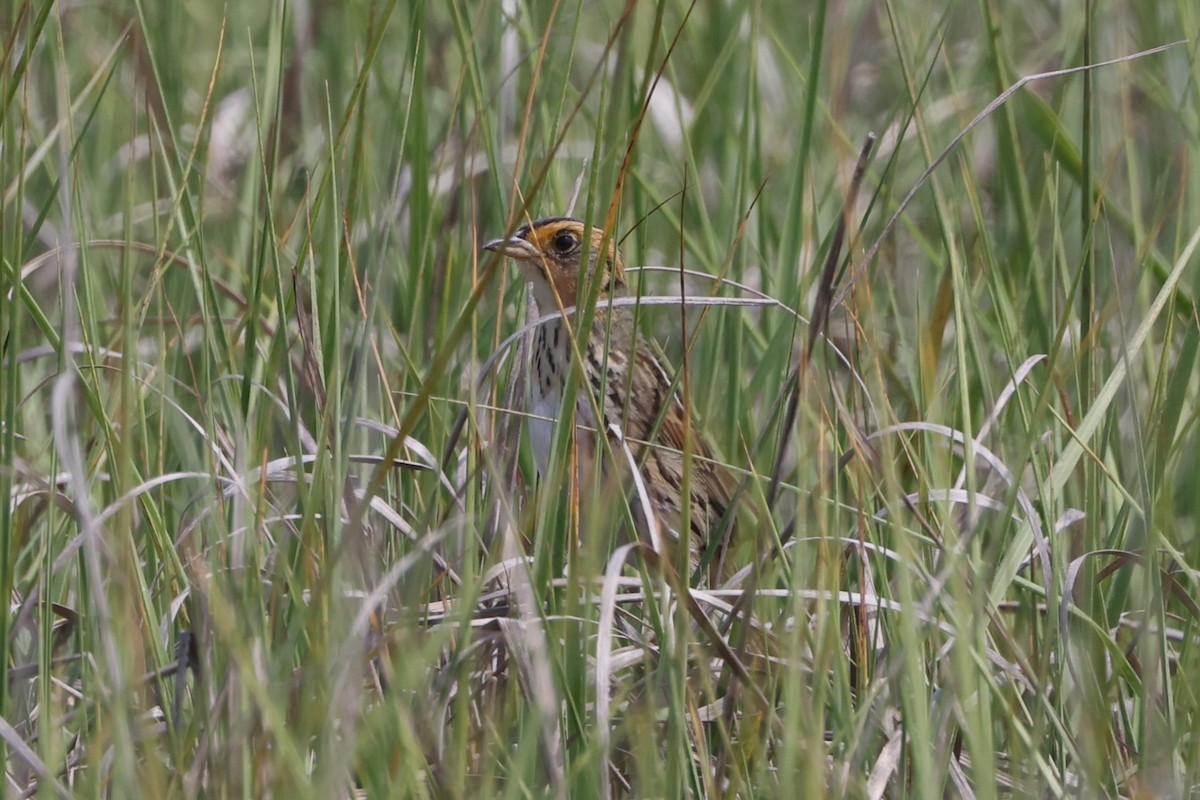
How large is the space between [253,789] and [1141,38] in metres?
3.79

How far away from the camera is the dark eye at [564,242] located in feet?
→ 12.0

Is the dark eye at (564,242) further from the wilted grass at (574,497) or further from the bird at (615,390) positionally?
the wilted grass at (574,497)

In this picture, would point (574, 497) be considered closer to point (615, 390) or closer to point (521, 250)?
point (521, 250)

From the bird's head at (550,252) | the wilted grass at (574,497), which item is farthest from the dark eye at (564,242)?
the wilted grass at (574,497)

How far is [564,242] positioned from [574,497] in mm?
1151

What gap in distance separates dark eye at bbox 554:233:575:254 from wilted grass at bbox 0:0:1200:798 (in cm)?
15

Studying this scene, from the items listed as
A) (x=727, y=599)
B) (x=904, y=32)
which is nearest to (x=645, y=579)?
(x=727, y=599)

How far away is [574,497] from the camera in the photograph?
2678 mm

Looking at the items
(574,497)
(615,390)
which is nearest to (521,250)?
(615,390)

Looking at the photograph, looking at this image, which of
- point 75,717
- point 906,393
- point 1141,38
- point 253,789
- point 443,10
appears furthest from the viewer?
point 443,10

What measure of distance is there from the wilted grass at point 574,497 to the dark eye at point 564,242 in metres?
0.15

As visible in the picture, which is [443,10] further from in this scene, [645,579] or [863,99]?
[645,579]

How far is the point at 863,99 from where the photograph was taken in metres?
6.07

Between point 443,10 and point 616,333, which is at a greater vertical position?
point 443,10
